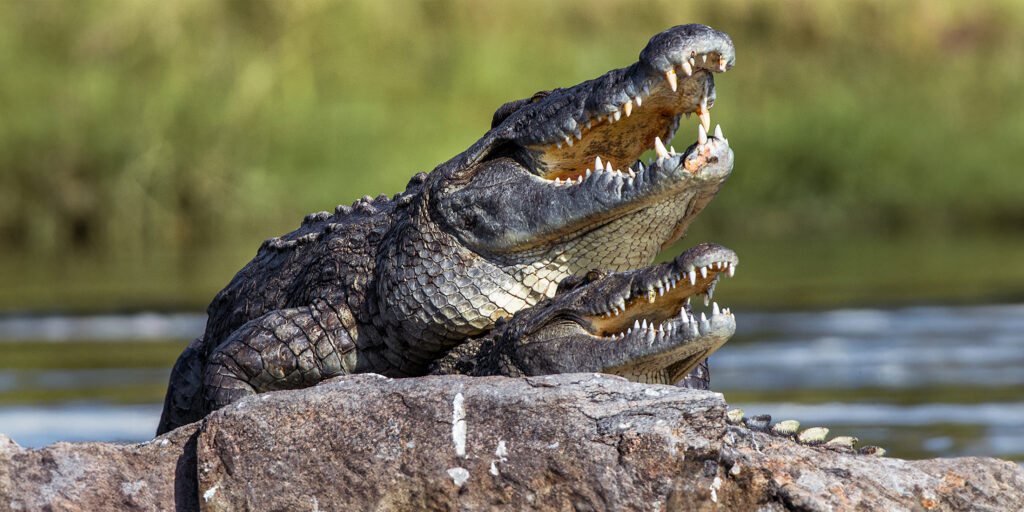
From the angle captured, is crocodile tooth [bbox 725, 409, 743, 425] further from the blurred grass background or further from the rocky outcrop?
the blurred grass background

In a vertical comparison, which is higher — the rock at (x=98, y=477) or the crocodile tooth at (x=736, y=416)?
the crocodile tooth at (x=736, y=416)

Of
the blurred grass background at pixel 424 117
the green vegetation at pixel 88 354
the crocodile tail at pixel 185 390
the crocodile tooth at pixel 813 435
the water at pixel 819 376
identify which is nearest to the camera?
the crocodile tooth at pixel 813 435

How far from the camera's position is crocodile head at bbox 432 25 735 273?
474 centimetres

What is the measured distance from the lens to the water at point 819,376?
7.38m

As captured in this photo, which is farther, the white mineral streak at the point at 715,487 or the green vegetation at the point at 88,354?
the green vegetation at the point at 88,354

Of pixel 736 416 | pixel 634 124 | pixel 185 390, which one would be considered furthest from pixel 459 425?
pixel 185 390

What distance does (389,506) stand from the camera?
3.71 m

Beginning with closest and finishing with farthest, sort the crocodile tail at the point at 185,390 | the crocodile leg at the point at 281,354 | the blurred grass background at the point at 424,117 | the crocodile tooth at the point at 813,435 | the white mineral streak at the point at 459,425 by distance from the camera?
the white mineral streak at the point at 459,425
the crocodile tooth at the point at 813,435
the crocodile leg at the point at 281,354
the crocodile tail at the point at 185,390
the blurred grass background at the point at 424,117

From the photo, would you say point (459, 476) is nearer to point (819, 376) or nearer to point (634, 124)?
point (634, 124)

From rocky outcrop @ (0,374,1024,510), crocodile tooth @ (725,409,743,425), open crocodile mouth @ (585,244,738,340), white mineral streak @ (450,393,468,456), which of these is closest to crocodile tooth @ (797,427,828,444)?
crocodile tooth @ (725,409,743,425)

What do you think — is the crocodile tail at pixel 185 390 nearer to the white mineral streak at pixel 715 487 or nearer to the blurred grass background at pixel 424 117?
the white mineral streak at pixel 715 487

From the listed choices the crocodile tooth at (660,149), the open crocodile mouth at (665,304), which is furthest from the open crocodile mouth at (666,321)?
the crocodile tooth at (660,149)

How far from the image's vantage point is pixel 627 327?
458 centimetres

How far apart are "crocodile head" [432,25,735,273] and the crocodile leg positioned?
636 mm
